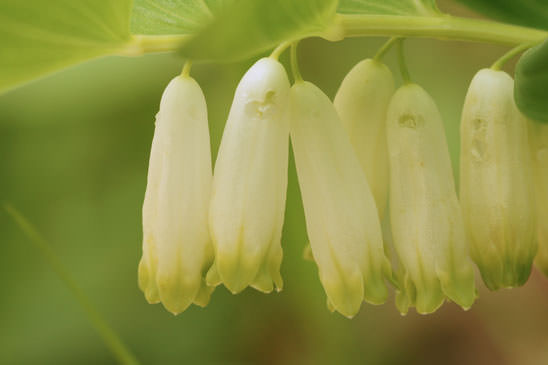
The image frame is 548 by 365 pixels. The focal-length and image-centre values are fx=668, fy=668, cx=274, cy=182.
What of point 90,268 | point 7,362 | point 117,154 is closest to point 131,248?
point 90,268

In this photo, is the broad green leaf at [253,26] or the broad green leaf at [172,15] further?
the broad green leaf at [172,15]

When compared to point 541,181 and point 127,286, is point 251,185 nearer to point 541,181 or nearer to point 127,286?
point 541,181

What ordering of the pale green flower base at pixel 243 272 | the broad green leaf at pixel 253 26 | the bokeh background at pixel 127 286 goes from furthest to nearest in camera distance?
the bokeh background at pixel 127 286
the pale green flower base at pixel 243 272
the broad green leaf at pixel 253 26

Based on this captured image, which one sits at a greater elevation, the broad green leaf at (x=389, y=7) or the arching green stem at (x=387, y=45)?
the broad green leaf at (x=389, y=7)

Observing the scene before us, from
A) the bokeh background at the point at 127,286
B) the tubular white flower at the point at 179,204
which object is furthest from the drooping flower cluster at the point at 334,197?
the bokeh background at the point at 127,286

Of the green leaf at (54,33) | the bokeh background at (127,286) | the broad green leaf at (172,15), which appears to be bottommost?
the bokeh background at (127,286)

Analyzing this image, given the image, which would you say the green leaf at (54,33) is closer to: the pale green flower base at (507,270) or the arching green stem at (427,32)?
the arching green stem at (427,32)

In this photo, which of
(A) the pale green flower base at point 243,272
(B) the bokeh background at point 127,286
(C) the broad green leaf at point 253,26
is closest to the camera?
(C) the broad green leaf at point 253,26
